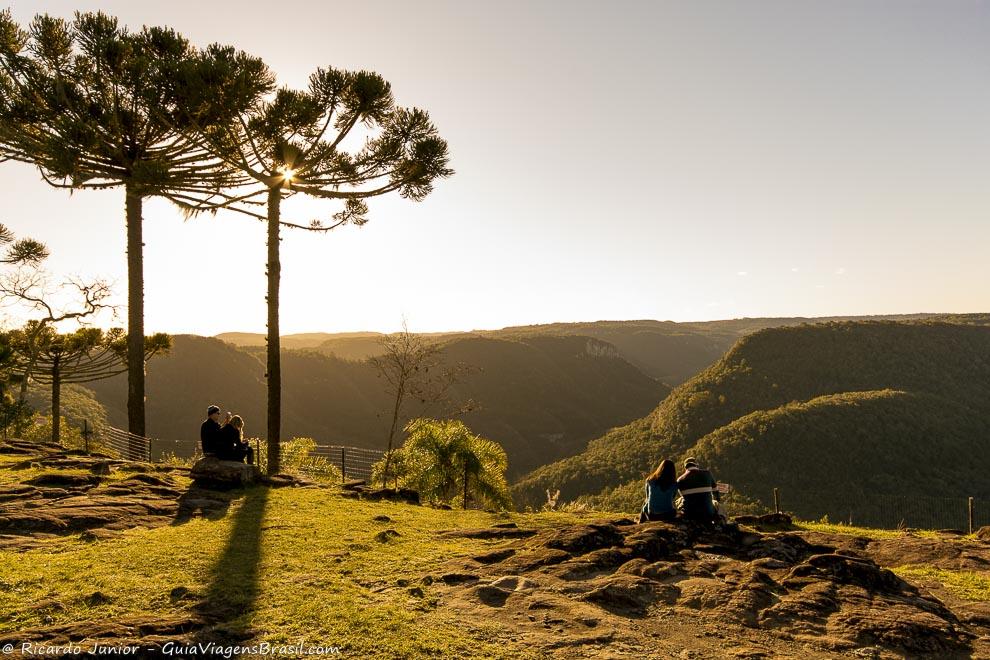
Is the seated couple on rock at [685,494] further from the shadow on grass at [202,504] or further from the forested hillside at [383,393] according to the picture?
the forested hillside at [383,393]

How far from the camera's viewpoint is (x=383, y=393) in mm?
103562

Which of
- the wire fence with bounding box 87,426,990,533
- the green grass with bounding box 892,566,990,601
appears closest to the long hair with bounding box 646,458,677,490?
the green grass with bounding box 892,566,990,601

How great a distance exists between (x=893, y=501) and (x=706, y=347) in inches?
6395

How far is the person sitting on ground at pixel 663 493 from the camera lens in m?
9.38

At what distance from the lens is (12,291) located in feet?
76.2

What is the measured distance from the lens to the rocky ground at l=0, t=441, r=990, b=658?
524cm

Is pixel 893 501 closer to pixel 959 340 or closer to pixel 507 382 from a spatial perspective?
pixel 959 340

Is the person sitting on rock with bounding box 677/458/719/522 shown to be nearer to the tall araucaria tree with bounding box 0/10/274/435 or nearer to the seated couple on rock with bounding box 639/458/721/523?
the seated couple on rock with bounding box 639/458/721/523

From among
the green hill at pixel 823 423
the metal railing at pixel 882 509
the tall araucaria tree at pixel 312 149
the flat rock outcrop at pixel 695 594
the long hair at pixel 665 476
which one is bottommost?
the metal railing at pixel 882 509

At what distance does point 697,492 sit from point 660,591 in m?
2.84

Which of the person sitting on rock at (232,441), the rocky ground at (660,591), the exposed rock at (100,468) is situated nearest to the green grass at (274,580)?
the rocky ground at (660,591)

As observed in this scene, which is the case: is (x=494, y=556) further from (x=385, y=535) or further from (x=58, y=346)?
(x=58, y=346)

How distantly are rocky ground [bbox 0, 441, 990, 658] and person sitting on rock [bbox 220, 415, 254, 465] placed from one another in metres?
2.77

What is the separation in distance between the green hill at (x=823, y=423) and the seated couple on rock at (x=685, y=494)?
1334 inches
